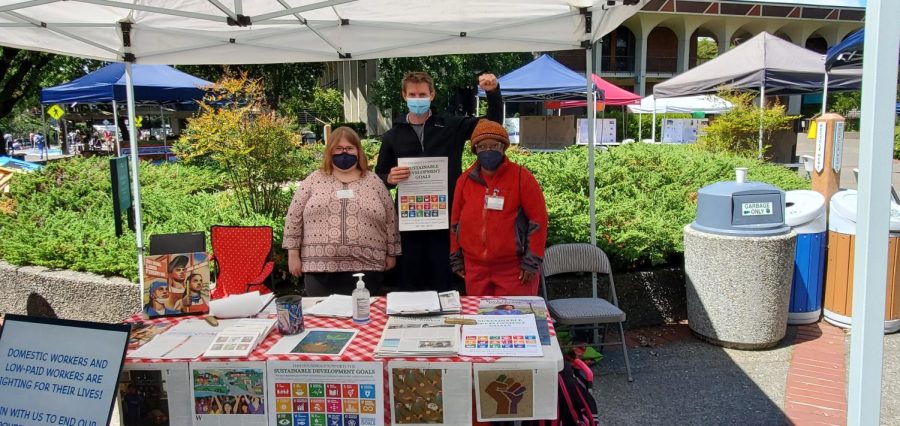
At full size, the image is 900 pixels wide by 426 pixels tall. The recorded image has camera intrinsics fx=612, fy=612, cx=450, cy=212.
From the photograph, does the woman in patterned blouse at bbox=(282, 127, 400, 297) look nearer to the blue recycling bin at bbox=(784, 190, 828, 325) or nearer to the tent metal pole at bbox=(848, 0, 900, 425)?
the tent metal pole at bbox=(848, 0, 900, 425)

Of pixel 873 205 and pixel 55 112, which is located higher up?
pixel 55 112

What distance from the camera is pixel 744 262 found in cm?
453

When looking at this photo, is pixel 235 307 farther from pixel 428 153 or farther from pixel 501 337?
pixel 428 153

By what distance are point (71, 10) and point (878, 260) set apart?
184 inches

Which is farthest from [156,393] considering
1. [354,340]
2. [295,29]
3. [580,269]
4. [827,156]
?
[827,156]

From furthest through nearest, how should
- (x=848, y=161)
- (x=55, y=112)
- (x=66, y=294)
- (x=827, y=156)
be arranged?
(x=848, y=161) → (x=55, y=112) → (x=827, y=156) → (x=66, y=294)

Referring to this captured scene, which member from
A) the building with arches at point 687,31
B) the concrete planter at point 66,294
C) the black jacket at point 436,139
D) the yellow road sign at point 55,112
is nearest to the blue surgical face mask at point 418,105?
the black jacket at point 436,139

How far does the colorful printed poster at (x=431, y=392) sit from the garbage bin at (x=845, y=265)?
3.98 metres

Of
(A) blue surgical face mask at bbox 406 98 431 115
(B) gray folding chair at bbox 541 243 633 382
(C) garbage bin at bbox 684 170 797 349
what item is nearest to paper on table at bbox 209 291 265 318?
(A) blue surgical face mask at bbox 406 98 431 115

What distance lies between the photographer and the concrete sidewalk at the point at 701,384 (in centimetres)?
374

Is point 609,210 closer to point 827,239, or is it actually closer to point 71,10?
point 827,239

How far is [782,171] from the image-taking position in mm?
9148

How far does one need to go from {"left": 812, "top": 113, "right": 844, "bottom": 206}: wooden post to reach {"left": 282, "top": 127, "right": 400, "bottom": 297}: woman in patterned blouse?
4.59 m

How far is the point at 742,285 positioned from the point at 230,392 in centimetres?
372
